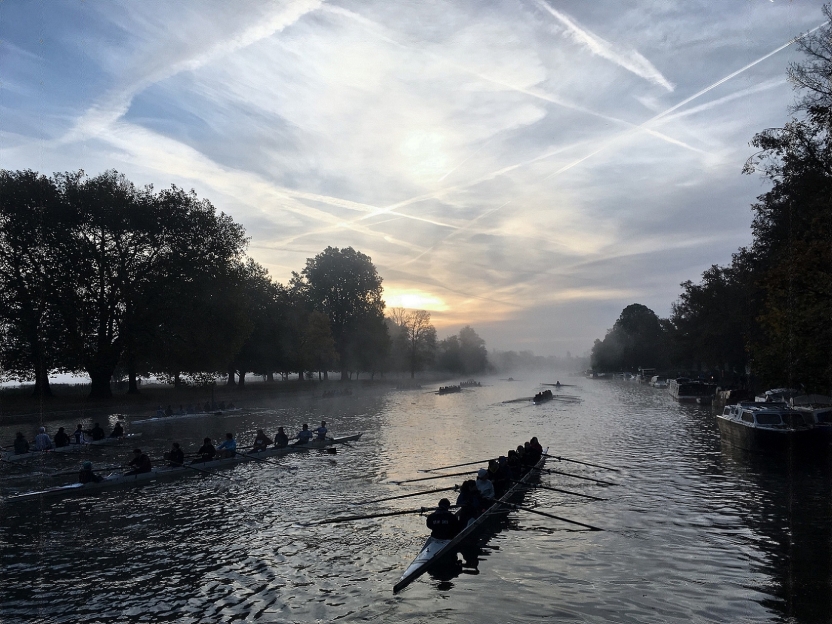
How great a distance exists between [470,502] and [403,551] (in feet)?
9.65

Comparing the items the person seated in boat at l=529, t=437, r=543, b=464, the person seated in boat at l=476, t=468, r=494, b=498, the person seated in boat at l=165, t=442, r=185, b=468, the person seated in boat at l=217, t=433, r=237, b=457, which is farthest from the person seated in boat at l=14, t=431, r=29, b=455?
the person seated in boat at l=529, t=437, r=543, b=464

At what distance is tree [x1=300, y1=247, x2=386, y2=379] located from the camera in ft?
363

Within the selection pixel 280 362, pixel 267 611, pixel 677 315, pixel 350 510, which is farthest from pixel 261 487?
pixel 677 315

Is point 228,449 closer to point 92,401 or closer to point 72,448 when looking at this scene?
point 72,448

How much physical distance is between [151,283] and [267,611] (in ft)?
172

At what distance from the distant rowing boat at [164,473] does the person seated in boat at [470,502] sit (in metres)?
15.4

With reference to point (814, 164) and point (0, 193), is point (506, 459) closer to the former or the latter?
point (814, 164)

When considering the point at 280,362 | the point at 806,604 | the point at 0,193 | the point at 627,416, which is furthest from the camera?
the point at 280,362

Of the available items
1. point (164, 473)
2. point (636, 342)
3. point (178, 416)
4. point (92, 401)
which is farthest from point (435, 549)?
point (636, 342)

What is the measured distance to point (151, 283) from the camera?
194 ft

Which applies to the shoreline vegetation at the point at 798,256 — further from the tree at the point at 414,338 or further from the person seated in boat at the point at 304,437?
the tree at the point at 414,338

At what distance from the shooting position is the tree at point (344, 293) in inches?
4360

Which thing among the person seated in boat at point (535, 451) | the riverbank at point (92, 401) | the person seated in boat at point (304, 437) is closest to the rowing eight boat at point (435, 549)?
the person seated in boat at point (535, 451)

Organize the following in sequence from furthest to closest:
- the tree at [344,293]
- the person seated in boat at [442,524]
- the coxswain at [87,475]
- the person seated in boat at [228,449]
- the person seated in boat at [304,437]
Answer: the tree at [344,293] < the person seated in boat at [304,437] < the person seated in boat at [228,449] < the coxswain at [87,475] < the person seated in boat at [442,524]
